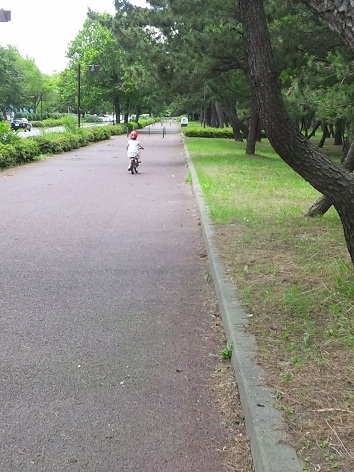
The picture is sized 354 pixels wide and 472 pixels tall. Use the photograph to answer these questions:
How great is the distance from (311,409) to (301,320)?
1.36 meters

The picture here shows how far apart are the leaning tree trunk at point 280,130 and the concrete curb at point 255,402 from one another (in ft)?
3.81

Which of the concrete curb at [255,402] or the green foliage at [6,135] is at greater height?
the green foliage at [6,135]

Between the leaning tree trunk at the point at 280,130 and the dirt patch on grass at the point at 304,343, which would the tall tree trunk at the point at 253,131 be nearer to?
the dirt patch on grass at the point at 304,343

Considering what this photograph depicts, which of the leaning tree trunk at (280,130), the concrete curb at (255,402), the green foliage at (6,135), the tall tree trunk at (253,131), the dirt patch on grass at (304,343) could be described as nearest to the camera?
the concrete curb at (255,402)

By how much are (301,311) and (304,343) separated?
666 mm

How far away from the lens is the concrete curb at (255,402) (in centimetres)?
246

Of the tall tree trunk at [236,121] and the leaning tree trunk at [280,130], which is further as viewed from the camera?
the tall tree trunk at [236,121]

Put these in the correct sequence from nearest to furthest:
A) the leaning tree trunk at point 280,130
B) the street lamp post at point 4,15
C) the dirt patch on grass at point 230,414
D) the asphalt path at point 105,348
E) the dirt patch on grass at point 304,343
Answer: the dirt patch on grass at point 304,343 → the dirt patch on grass at point 230,414 → the asphalt path at point 105,348 → the leaning tree trunk at point 280,130 → the street lamp post at point 4,15

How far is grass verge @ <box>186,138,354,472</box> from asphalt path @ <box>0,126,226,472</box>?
17.1 inches

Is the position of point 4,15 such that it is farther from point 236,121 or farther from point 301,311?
point 236,121

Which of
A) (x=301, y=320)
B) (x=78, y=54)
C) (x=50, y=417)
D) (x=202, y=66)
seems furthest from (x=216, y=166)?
(x=78, y=54)

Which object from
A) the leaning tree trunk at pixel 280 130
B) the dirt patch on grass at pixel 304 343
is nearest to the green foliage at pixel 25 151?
the dirt patch on grass at pixel 304 343

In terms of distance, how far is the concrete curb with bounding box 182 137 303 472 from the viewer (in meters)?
2.46

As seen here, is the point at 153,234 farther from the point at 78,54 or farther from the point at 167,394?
the point at 78,54
